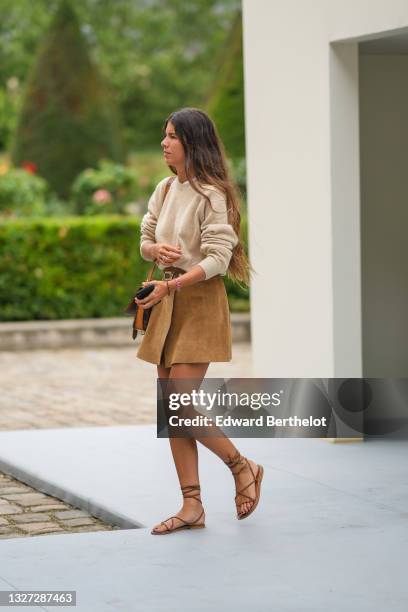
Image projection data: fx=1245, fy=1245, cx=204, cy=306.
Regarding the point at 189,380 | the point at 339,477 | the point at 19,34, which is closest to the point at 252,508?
the point at 189,380

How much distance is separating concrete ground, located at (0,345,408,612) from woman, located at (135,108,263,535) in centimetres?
34

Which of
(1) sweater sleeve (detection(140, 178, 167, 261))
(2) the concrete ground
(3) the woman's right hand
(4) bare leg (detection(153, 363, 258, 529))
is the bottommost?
(2) the concrete ground

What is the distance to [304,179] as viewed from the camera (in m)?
7.50

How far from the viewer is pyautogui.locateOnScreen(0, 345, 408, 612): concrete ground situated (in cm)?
439

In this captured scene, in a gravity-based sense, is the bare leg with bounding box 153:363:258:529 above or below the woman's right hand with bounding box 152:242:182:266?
below

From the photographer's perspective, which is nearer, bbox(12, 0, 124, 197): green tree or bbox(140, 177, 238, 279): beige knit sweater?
bbox(140, 177, 238, 279): beige knit sweater

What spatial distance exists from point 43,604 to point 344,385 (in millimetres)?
3460

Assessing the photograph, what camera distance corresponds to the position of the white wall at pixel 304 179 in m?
7.25

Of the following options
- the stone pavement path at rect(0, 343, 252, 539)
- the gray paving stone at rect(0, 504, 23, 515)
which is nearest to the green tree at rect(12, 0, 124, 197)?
the stone pavement path at rect(0, 343, 252, 539)

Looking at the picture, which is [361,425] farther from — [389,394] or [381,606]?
[381,606]

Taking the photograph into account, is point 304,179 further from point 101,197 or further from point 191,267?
point 101,197

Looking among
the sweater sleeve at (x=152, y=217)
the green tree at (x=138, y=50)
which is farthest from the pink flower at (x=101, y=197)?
the green tree at (x=138, y=50)

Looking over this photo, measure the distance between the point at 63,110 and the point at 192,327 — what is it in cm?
1708

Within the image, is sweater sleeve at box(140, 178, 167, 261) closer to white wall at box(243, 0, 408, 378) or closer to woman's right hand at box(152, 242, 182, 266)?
woman's right hand at box(152, 242, 182, 266)
